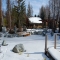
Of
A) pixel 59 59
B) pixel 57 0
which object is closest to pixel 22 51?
pixel 59 59

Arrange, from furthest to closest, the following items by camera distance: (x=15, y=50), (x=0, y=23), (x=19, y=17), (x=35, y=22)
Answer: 1. (x=35, y=22)
2. (x=0, y=23)
3. (x=19, y=17)
4. (x=15, y=50)

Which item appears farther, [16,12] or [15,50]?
[16,12]

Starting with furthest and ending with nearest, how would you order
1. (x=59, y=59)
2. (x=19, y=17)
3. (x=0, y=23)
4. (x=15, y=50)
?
(x=0, y=23) → (x=19, y=17) → (x=15, y=50) → (x=59, y=59)

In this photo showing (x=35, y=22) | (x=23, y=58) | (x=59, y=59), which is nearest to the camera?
(x=59, y=59)

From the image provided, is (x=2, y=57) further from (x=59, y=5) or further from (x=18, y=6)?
(x=59, y=5)

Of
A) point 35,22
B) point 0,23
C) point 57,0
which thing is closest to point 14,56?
point 0,23

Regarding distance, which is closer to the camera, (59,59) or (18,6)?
(59,59)

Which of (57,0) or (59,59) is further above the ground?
(57,0)

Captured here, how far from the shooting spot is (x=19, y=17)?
22.3 metres

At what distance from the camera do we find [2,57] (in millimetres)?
7395

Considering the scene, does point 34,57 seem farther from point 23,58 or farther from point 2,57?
point 2,57

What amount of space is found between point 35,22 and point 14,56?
44.2 meters

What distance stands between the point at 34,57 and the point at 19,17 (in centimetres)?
1520

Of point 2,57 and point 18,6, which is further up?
point 18,6
